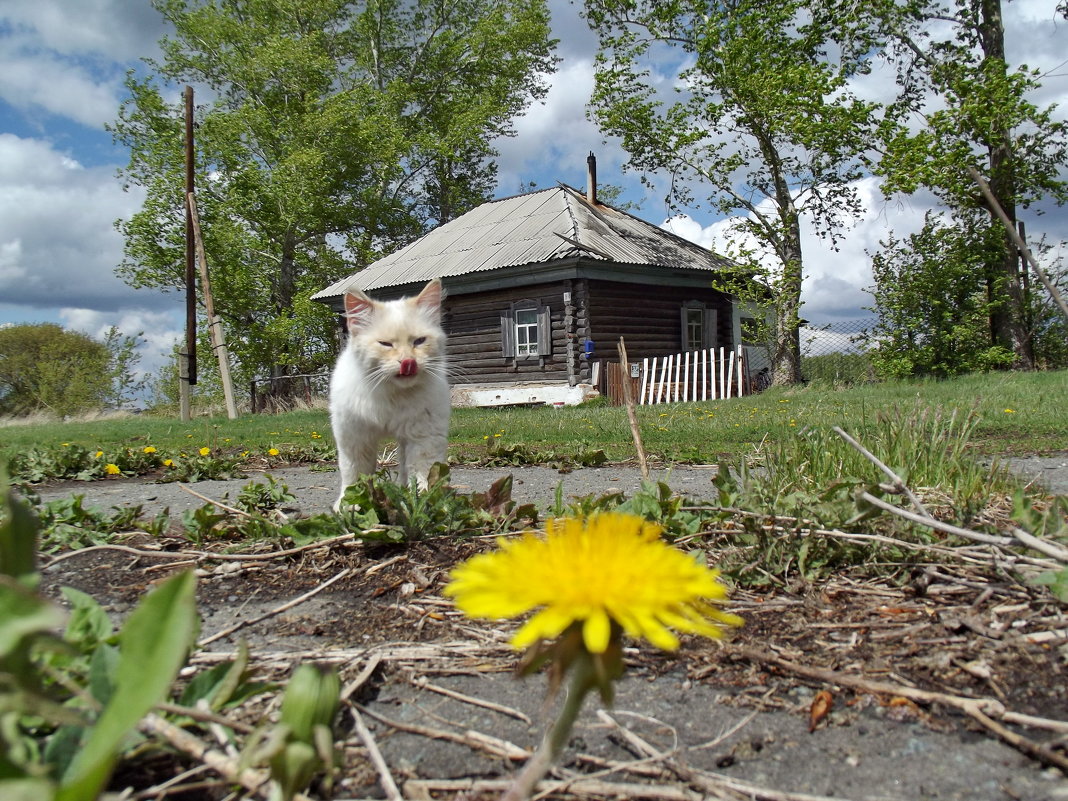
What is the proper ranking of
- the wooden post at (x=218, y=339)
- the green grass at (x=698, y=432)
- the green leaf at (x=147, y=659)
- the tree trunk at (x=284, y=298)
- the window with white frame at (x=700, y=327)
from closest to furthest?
the green leaf at (x=147, y=659)
the green grass at (x=698, y=432)
the wooden post at (x=218, y=339)
the window with white frame at (x=700, y=327)
the tree trunk at (x=284, y=298)

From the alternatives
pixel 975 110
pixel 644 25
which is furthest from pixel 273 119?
pixel 975 110

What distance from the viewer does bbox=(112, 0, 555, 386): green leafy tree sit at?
26703mm

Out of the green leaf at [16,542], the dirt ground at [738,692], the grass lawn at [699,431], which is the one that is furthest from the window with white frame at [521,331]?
the green leaf at [16,542]

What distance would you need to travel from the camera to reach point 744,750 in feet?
3.51

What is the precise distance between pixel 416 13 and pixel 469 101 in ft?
14.9

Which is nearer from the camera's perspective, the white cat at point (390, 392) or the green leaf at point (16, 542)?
the green leaf at point (16, 542)

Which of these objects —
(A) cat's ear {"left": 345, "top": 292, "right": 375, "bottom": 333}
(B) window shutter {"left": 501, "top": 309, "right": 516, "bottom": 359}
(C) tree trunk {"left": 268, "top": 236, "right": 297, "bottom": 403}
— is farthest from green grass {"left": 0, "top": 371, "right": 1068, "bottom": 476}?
(C) tree trunk {"left": 268, "top": 236, "right": 297, "bottom": 403}

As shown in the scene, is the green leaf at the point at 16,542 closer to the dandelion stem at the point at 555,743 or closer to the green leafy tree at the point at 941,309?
the dandelion stem at the point at 555,743

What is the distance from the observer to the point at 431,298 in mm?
3885

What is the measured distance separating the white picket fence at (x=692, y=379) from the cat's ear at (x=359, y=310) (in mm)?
15169

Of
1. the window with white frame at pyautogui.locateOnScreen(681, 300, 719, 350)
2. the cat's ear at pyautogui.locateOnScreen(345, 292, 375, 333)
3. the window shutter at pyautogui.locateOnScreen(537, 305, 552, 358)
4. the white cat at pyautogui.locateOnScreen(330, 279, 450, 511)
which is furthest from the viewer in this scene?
the window with white frame at pyautogui.locateOnScreen(681, 300, 719, 350)

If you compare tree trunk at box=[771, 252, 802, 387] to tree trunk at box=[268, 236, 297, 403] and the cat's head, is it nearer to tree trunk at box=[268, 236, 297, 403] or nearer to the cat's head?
tree trunk at box=[268, 236, 297, 403]

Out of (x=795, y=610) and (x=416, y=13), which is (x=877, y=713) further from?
(x=416, y=13)

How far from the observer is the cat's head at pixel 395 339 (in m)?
3.41
